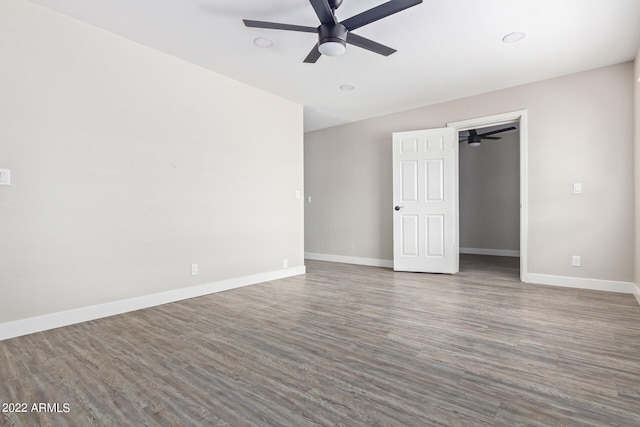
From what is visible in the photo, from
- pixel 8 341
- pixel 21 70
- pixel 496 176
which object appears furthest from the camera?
pixel 496 176

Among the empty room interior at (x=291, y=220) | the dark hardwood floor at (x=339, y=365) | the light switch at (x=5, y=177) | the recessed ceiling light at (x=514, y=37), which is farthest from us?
the recessed ceiling light at (x=514, y=37)

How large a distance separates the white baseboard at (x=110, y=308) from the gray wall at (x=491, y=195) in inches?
198

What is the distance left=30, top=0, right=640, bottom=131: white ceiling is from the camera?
2.61 meters

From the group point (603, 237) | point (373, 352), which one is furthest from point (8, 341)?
point (603, 237)

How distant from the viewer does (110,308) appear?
2.93 meters

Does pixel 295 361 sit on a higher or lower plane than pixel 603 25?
lower

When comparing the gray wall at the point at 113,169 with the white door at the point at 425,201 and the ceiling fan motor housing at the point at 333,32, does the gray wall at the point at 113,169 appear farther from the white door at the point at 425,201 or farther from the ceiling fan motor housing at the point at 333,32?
the white door at the point at 425,201

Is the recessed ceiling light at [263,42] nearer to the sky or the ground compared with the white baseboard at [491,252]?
nearer to the sky

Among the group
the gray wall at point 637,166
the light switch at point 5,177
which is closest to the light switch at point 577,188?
the gray wall at point 637,166

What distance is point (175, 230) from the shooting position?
135 inches

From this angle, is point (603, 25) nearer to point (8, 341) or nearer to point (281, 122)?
point (281, 122)

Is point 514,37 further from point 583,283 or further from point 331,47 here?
point 583,283

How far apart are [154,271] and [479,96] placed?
183 inches

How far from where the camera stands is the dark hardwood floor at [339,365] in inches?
57.8
